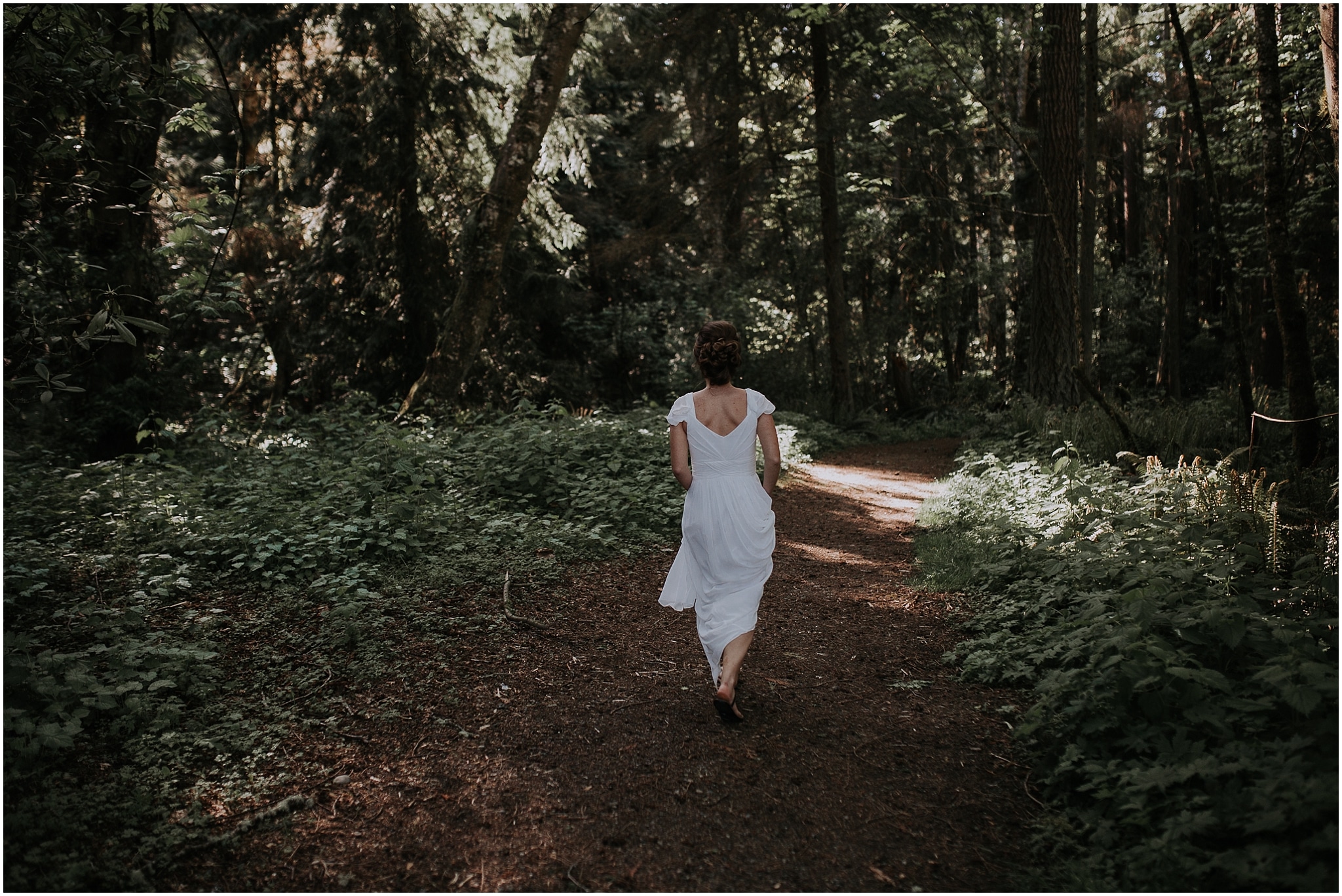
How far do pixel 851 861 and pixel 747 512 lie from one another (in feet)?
5.85

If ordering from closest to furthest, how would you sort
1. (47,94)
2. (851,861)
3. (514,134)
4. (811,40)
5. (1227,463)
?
(851,861), (47,94), (1227,463), (514,134), (811,40)

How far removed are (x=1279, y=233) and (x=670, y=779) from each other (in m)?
6.11

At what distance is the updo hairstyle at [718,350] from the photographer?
428cm

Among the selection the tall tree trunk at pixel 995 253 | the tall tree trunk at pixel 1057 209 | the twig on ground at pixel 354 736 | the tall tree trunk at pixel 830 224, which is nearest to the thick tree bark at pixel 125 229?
the twig on ground at pixel 354 736

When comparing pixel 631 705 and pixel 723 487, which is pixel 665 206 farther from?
pixel 631 705

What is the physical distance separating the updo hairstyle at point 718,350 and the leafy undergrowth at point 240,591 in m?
2.21

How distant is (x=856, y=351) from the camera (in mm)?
20609

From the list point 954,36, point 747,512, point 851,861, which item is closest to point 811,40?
point 954,36

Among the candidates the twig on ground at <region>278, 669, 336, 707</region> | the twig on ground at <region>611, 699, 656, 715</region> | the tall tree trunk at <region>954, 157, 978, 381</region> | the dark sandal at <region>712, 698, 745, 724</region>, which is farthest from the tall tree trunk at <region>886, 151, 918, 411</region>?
the twig on ground at <region>278, 669, 336, 707</region>

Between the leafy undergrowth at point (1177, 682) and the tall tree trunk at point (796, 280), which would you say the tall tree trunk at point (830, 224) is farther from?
the leafy undergrowth at point (1177, 682)

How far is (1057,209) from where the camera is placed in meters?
12.2

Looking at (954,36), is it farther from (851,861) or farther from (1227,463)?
(851,861)

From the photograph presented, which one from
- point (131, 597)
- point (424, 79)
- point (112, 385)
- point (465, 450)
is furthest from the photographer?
point (424, 79)

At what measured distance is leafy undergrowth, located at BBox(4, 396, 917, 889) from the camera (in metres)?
3.13
